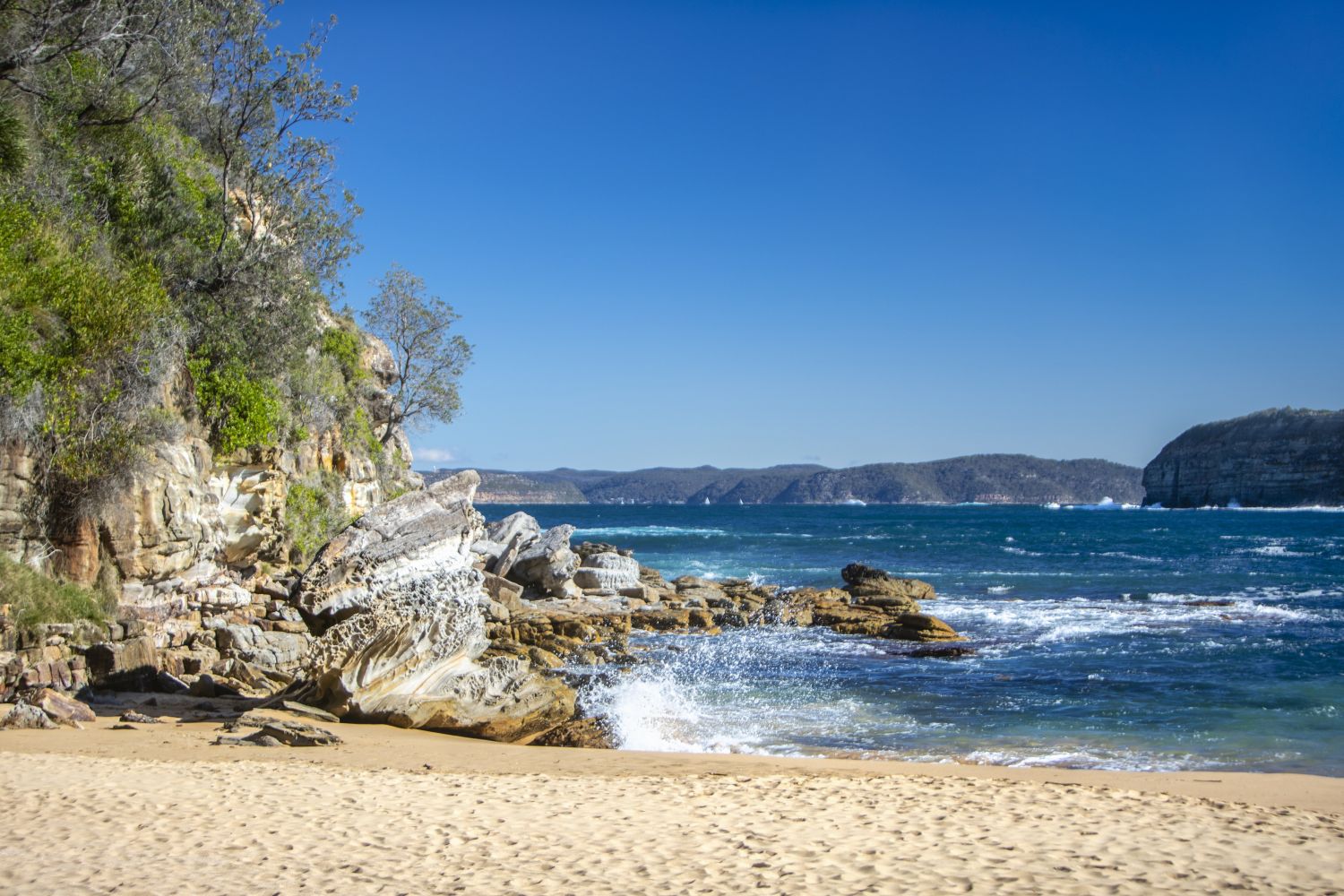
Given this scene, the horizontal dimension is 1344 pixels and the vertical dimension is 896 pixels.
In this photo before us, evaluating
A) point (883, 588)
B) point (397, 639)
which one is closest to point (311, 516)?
point (397, 639)

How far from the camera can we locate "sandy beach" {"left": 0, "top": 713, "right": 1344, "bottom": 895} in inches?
281

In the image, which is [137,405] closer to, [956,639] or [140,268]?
[140,268]

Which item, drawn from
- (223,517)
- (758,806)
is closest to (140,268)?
(223,517)

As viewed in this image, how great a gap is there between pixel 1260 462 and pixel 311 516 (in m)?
152

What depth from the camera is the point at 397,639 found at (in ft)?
46.6

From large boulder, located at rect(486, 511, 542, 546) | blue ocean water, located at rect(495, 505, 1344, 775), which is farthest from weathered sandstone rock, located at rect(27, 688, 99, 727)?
large boulder, located at rect(486, 511, 542, 546)

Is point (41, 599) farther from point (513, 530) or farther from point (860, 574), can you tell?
point (860, 574)

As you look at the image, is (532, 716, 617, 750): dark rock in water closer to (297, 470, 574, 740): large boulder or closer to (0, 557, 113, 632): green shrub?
(297, 470, 574, 740): large boulder

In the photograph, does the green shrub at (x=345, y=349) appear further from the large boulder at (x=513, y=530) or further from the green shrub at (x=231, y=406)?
the green shrub at (x=231, y=406)

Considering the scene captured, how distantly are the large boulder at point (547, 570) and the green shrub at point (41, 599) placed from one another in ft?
50.2

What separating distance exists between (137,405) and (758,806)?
45.9 feet

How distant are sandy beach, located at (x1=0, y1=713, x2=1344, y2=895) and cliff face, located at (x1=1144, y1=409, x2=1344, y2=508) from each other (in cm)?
14804

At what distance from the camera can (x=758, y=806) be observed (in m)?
A: 9.45

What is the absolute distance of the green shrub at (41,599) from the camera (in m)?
14.3
